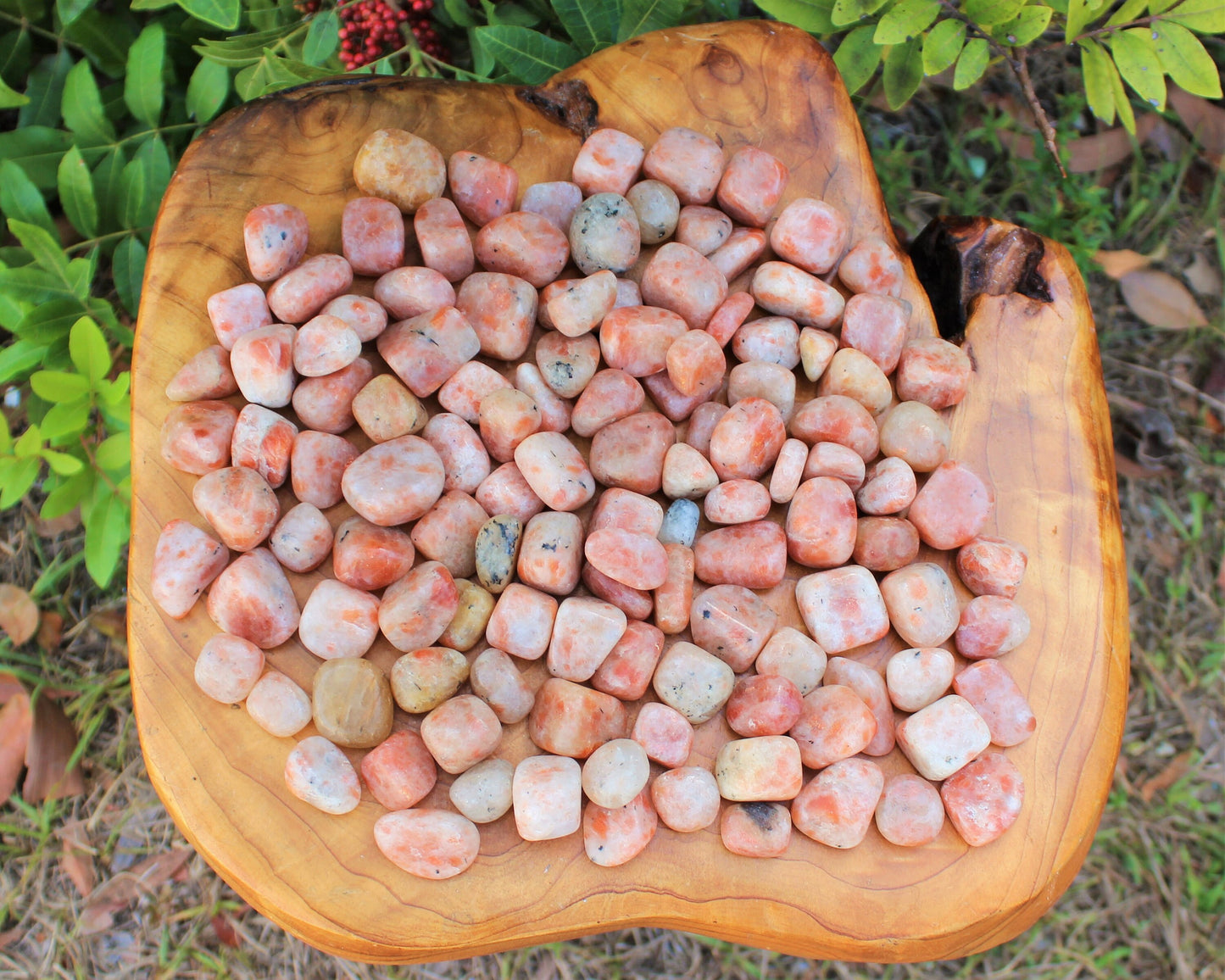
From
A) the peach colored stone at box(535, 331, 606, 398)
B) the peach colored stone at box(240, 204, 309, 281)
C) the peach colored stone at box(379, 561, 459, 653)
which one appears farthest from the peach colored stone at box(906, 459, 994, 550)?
the peach colored stone at box(240, 204, 309, 281)

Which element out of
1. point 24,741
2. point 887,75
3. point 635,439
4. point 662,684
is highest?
point 887,75

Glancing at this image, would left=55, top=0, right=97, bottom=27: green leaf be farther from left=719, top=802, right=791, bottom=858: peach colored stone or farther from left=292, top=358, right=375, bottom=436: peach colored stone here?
left=719, top=802, right=791, bottom=858: peach colored stone

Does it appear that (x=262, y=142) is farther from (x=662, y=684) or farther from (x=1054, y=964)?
(x=1054, y=964)

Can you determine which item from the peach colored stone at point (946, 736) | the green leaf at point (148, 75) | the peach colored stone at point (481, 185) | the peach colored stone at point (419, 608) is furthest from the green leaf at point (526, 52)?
the peach colored stone at point (946, 736)

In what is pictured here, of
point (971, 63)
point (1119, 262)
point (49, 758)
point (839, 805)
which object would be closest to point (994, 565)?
point (839, 805)

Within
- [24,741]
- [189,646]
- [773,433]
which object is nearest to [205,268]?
[189,646]

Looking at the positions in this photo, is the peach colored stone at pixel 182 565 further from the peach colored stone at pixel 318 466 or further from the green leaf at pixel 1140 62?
the green leaf at pixel 1140 62
